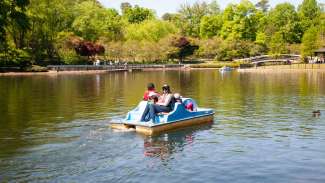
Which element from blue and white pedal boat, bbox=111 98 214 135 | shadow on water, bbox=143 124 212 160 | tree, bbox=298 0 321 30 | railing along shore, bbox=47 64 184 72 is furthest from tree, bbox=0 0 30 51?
tree, bbox=298 0 321 30

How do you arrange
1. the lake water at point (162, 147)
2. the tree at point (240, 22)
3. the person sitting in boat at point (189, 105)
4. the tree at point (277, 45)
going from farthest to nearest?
the tree at point (240, 22), the tree at point (277, 45), the person sitting in boat at point (189, 105), the lake water at point (162, 147)

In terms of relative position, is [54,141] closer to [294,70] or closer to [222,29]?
[294,70]

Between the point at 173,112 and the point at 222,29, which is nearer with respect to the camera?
the point at 173,112

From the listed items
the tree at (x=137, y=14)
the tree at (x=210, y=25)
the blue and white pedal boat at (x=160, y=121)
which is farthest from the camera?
the tree at (x=137, y=14)

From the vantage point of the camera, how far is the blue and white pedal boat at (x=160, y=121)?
20250 millimetres

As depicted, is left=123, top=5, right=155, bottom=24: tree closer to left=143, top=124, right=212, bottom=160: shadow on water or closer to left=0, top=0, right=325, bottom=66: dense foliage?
left=0, top=0, right=325, bottom=66: dense foliage

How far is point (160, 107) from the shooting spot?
21656 millimetres

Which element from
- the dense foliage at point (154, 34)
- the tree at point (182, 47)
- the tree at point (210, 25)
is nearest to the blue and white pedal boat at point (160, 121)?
the dense foliage at point (154, 34)

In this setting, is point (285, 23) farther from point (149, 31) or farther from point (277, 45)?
point (149, 31)

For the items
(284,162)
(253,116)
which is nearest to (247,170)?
(284,162)

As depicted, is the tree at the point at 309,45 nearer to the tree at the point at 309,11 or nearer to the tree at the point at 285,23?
the tree at the point at 285,23

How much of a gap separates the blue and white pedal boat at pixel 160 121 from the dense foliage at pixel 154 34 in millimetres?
46983

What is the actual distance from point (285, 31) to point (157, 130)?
368ft

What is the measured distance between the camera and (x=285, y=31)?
127 meters
